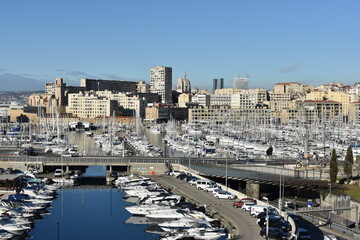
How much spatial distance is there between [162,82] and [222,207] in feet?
389

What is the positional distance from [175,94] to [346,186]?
12590cm

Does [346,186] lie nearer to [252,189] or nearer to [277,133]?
[252,189]

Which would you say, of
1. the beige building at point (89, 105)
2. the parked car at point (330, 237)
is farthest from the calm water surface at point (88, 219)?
the beige building at point (89, 105)

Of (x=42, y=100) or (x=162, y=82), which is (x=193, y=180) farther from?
(x=162, y=82)

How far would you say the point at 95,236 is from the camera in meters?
21.4

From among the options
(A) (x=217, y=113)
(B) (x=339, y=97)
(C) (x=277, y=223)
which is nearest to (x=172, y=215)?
(C) (x=277, y=223)

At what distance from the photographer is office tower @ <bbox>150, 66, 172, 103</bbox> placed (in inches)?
5500

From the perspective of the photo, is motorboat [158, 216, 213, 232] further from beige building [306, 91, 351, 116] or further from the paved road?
beige building [306, 91, 351, 116]

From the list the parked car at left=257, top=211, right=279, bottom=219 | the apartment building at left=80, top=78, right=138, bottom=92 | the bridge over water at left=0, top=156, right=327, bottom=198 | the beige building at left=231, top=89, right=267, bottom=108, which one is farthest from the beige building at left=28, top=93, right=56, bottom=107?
the parked car at left=257, top=211, right=279, bottom=219

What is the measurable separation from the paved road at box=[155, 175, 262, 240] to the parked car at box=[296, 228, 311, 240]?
1237 millimetres

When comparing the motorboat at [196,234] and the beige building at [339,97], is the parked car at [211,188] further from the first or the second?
the beige building at [339,97]

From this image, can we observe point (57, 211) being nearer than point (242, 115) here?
Yes

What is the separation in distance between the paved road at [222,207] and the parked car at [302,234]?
4.06 feet

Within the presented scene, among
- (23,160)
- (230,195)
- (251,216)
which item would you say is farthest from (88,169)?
(251,216)
